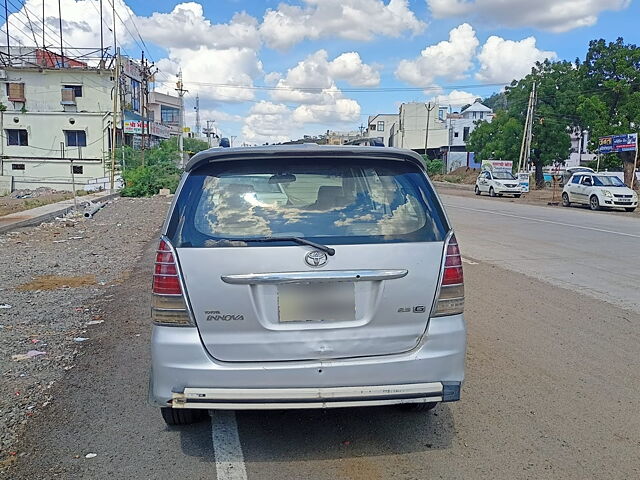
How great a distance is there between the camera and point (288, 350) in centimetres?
334

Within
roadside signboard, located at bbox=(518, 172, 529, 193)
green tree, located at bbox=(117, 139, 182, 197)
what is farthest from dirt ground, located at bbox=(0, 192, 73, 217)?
roadside signboard, located at bbox=(518, 172, 529, 193)

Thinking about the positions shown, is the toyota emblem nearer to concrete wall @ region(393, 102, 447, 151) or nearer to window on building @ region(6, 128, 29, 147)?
window on building @ region(6, 128, 29, 147)

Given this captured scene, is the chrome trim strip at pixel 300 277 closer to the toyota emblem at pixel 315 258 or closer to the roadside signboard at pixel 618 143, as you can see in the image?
the toyota emblem at pixel 315 258

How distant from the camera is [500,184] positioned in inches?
1501

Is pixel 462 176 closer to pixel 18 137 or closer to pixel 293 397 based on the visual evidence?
pixel 18 137

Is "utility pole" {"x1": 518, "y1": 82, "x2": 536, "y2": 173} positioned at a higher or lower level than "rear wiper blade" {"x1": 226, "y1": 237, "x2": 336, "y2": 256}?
higher

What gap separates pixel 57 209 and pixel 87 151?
26.2 m

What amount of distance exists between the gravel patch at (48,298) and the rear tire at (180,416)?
917 millimetres

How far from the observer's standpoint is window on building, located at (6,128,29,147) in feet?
148

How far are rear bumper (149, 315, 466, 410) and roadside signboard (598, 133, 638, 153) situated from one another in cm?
3477

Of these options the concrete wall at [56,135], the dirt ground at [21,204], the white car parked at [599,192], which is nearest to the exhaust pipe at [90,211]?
the dirt ground at [21,204]

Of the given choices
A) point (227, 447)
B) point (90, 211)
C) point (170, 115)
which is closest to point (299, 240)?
point (227, 447)

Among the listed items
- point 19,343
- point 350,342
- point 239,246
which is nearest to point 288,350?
point 350,342

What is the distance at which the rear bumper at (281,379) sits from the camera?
10.9 feet
